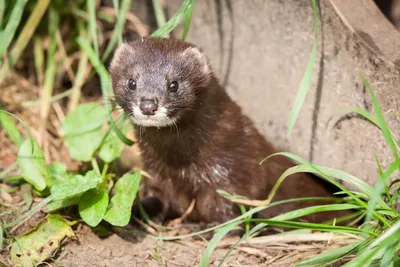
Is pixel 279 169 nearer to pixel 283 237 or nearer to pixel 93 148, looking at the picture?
pixel 283 237

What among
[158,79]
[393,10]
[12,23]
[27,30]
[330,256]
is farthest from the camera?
[393,10]

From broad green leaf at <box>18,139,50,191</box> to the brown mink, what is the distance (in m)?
0.65

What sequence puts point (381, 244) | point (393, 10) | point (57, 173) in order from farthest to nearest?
point (393, 10) < point (57, 173) < point (381, 244)

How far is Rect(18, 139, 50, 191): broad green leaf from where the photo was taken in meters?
3.76

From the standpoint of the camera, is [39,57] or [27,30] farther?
[39,57]

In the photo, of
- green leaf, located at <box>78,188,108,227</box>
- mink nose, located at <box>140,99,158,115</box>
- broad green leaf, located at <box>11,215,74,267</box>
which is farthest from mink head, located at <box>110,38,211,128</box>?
broad green leaf, located at <box>11,215,74,267</box>

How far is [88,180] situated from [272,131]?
157cm

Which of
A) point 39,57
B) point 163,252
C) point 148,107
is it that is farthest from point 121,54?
point 39,57

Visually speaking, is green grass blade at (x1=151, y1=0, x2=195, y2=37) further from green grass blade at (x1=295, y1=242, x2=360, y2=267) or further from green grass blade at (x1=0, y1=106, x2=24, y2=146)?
green grass blade at (x1=295, y1=242, x2=360, y2=267)

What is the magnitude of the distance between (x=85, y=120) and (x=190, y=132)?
2.63 ft

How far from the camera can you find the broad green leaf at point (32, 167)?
3.76 metres

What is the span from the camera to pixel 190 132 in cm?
377

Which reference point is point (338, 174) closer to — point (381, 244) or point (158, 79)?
point (381, 244)

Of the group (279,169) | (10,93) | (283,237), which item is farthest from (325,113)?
(10,93)
